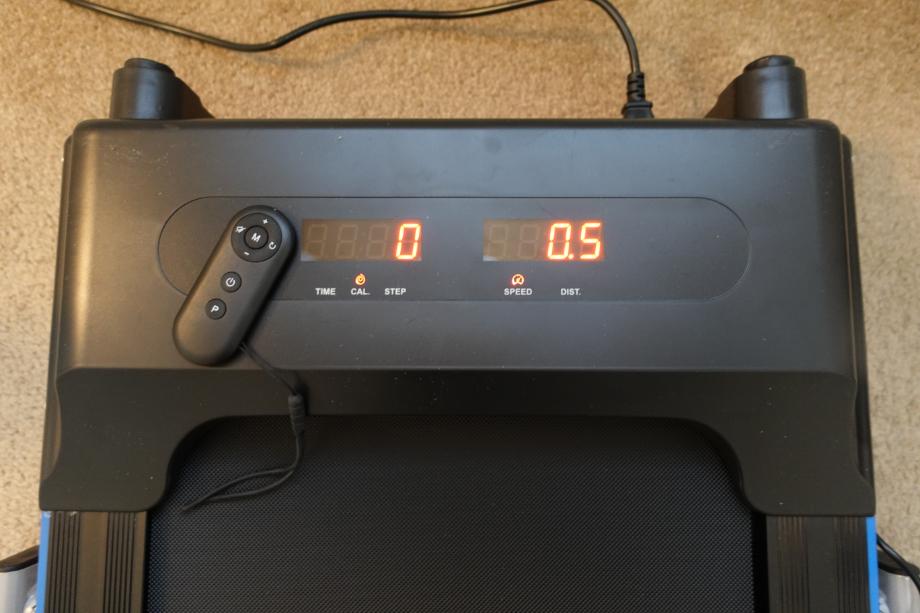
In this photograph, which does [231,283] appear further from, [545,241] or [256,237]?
[545,241]

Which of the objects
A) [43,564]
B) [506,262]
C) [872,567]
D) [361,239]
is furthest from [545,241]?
[43,564]

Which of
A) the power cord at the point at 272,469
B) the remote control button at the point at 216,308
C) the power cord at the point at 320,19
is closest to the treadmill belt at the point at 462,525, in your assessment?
the power cord at the point at 272,469

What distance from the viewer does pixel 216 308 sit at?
540 mm

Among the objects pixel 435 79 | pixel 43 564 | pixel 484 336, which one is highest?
pixel 435 79

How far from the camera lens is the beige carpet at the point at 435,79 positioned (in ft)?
2.44

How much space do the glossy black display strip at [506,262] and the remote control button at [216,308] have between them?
3 cm

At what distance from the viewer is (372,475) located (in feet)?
1.92

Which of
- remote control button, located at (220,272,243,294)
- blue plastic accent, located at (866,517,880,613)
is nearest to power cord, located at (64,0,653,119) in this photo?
remote control button, located at (220,272,243,294)

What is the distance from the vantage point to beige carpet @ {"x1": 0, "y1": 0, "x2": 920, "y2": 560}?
2.44ft

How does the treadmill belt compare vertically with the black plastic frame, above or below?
below

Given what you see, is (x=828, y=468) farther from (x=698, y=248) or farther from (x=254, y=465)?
(x=254, y=465)

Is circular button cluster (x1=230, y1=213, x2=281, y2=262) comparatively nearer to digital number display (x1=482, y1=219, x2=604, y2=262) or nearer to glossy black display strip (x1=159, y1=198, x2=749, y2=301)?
glossy black display strip (x1=159, y1=198, x2=749, y2=301)

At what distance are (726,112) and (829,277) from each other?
0.62ft

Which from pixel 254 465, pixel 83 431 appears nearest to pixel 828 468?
pixel 254 465
